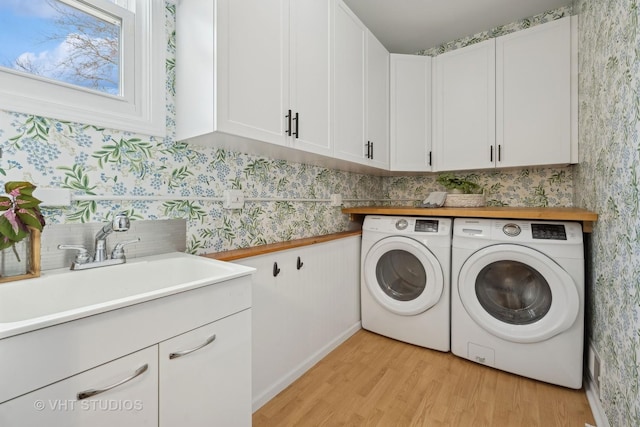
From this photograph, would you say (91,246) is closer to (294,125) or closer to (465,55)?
(294,125)

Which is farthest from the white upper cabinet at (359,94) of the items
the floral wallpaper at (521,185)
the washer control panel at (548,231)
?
the washer control panel at (548,231)

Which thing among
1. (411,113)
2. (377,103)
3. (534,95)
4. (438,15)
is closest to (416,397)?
(377,103)

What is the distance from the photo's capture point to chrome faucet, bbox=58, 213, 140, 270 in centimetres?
100

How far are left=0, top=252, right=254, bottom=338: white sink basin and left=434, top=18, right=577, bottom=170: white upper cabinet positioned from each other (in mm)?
2139

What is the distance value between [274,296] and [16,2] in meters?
1.56

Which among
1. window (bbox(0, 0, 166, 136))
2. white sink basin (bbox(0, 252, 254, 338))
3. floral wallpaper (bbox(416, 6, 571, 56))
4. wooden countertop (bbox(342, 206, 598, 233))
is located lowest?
white sink basin (bbox(0, 252, 254, 338))

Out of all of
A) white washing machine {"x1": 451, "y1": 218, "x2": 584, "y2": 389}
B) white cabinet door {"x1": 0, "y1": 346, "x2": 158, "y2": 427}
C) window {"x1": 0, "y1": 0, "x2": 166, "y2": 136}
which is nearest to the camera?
white cabinet door {"x1": 0, "y1": 346, "x2": 158, "y2": 427}

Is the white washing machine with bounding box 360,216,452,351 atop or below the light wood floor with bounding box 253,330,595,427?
atop

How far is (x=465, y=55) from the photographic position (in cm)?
232

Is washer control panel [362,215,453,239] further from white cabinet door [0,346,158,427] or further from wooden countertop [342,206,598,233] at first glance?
white cabinet door [0,346,158,427]

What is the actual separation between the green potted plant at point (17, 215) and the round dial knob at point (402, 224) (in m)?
1.93

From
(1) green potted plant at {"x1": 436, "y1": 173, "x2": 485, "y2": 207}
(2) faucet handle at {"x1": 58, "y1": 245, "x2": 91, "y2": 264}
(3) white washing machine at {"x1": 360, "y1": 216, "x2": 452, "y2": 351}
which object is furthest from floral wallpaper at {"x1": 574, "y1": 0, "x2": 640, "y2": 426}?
(2) faucet handle at {"x1": 58, "y1": 245, "x2": 91, "y2": 264}

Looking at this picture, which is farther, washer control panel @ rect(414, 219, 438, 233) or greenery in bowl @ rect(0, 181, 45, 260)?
washer control panel @ rect(414, 219, 438, 233)

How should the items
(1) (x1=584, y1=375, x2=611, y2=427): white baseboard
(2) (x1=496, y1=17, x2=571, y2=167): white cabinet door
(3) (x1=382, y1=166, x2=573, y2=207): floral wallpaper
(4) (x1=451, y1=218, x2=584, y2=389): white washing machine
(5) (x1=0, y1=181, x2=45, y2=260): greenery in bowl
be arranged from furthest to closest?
(3) (x1=382, y1=166, x2=573, y2=207): floral wallpaper → (2) (x1=496, y1=17, x2=571, y2=167): white cabinet door → (4) (x1=451, y1=218, x2=584, y2=389): white washing machine → (1) (x1=584, y1=375, x2=611, y2=427): white baseboard → (5) (x1=0, y1=181, x2=45, y2=260): greenery in bowl
